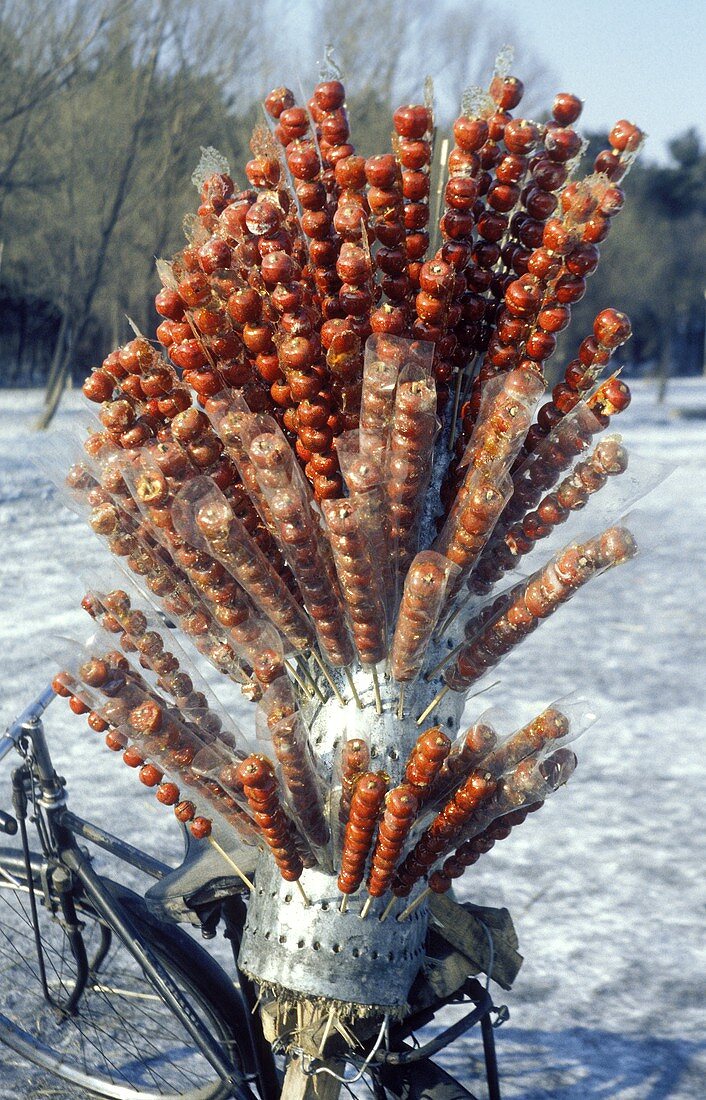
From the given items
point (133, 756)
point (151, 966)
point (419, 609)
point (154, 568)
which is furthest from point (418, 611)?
point (151, 966)

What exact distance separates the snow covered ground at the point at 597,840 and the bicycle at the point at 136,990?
234 mm

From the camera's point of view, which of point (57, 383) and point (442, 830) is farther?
point (57, 383)

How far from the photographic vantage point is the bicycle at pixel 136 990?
1674 millimetres

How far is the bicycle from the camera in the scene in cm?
167

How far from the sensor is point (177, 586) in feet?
4.82

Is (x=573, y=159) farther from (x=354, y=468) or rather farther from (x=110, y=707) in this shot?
(x=110, y=707)

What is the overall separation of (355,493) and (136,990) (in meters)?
2.11

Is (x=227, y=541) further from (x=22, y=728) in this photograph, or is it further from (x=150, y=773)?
(x=22, y=728)

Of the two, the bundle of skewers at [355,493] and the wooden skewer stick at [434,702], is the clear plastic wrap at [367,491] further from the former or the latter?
the wooden skewer stick at [434,702]

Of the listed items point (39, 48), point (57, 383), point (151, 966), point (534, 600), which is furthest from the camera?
point (57, 383)

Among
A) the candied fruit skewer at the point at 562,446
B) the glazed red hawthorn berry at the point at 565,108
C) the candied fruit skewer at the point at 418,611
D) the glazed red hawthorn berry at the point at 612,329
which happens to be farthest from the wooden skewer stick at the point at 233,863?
the glazed red hawthorn berry at the point at 565,108

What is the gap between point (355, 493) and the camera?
1.26 m

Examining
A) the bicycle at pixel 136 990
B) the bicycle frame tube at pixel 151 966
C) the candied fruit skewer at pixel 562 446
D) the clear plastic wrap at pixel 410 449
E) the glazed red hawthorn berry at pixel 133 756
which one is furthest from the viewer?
the bicycle frame tube at pixel 151 966

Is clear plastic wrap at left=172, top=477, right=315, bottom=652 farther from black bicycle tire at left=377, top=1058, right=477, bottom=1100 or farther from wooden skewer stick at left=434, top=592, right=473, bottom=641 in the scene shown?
black bicycle tire at left=377, top=1058, right=477, bottom=1100
